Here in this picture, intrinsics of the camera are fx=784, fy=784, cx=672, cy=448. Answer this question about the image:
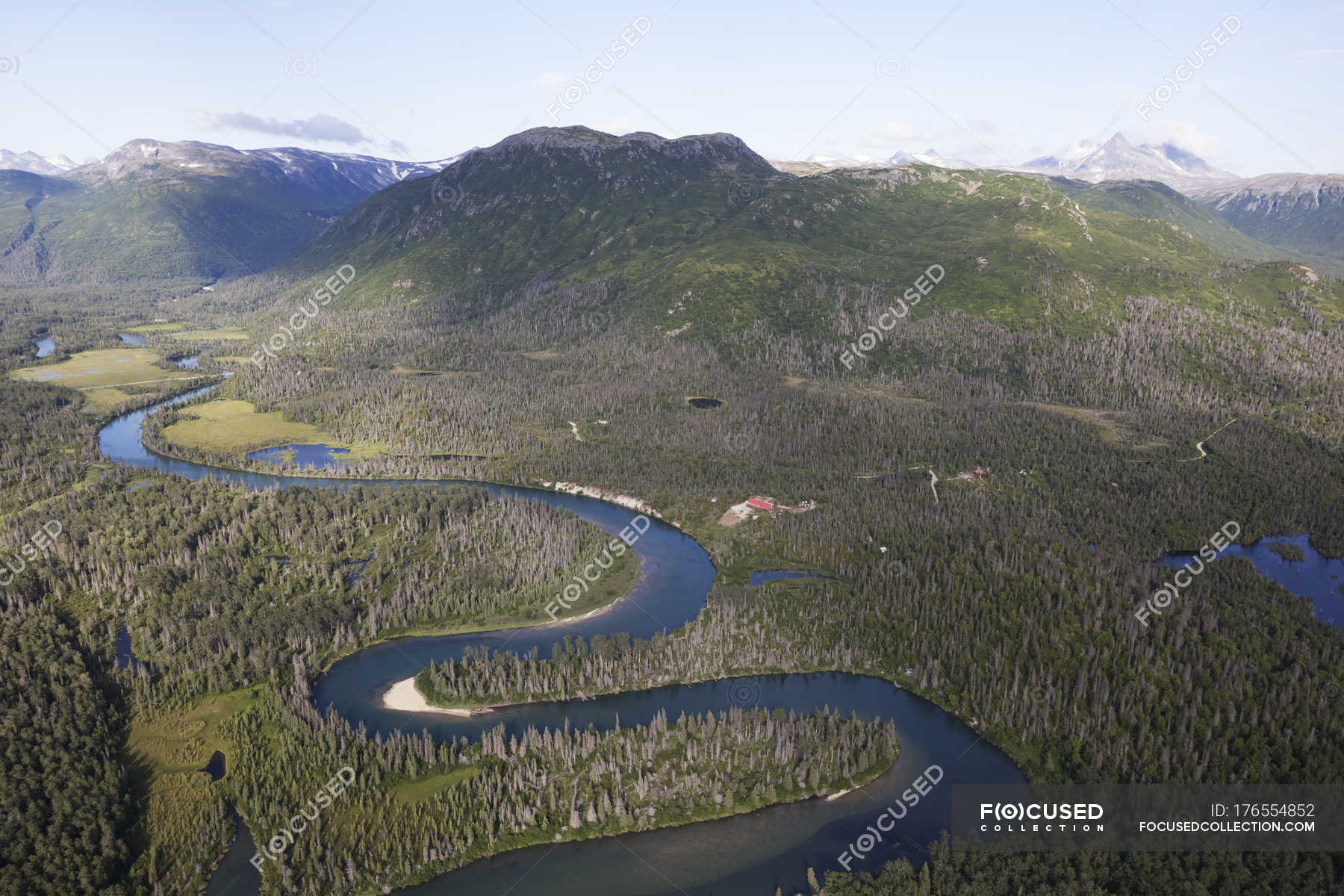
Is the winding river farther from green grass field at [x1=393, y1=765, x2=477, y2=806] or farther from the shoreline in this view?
green grass field at [x1=393, y1=765, x2=477, y2=806]

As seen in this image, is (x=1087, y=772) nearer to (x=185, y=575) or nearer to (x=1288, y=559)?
(x=1288, y=559)

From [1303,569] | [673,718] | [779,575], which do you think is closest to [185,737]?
[673,718]

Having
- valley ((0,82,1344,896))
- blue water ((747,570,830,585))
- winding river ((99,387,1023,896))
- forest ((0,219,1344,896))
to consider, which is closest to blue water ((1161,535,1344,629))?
valley ((0,82,1344,896))

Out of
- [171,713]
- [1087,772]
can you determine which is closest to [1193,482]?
[1087,772]

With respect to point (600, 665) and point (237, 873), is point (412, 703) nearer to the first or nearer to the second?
point (600, 665)

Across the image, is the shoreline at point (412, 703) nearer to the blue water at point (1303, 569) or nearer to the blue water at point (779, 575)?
the blue water at point (779, 575)

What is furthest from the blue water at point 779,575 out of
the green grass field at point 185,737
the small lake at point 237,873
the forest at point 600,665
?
the small lake at point 237,873
